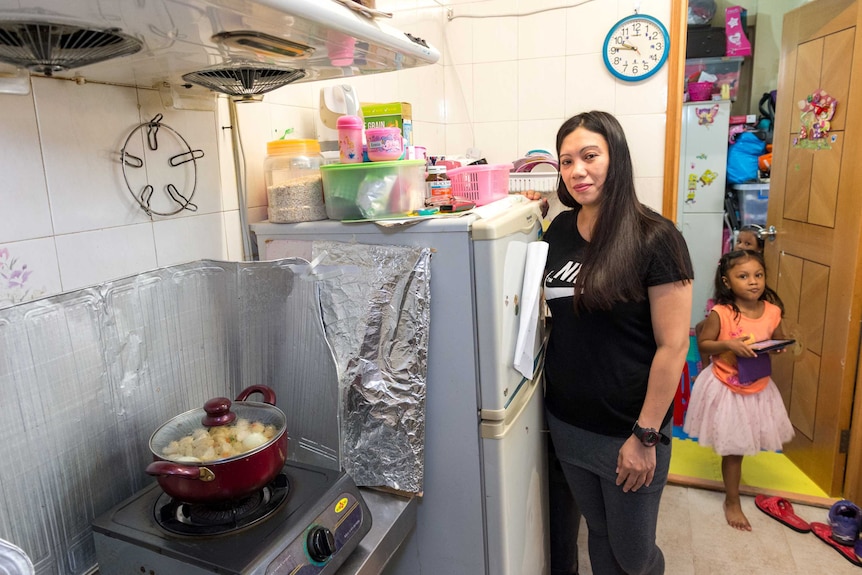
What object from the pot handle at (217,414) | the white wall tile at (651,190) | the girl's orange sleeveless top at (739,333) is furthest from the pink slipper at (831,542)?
the pot handle at (217,414)

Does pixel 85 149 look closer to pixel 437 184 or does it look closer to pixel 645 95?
pixel 437 184

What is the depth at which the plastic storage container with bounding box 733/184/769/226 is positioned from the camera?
372cm

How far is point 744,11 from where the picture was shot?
12.9 feet

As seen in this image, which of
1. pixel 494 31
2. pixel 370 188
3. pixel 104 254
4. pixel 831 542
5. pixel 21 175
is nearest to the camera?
pixel 21 175

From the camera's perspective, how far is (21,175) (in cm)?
88

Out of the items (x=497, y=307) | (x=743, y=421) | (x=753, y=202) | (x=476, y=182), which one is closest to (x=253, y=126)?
(x=476, y=182)

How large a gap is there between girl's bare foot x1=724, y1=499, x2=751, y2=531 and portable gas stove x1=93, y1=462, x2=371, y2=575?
1820mm

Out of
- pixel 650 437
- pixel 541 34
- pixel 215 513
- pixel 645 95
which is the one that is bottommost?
pixel 650 437

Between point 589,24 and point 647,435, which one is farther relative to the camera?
point 589,24

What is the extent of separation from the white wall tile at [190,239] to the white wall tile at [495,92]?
1663mm

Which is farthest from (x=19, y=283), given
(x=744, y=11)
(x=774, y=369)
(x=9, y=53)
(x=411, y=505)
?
(x=744, y=11)

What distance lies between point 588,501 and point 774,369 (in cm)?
173

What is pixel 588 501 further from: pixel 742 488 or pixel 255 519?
pixel 742 488

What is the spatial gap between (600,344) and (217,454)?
929mm
